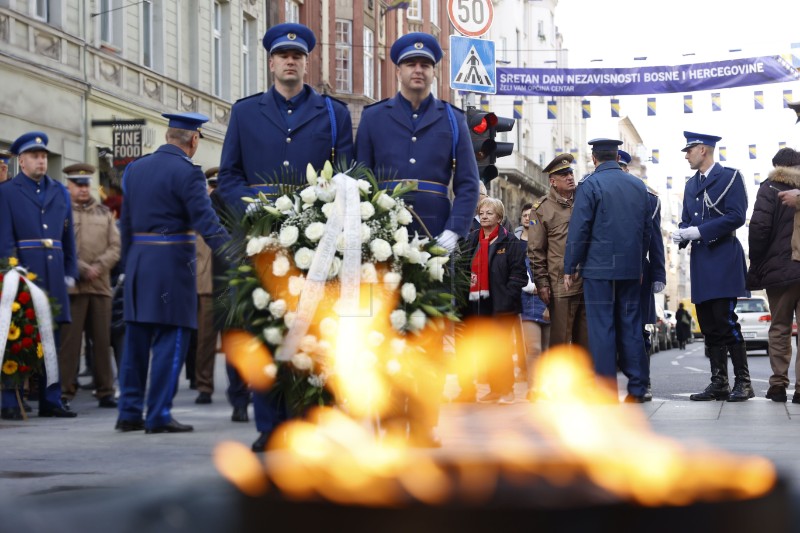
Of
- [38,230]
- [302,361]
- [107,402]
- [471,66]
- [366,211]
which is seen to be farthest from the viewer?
[471,66]

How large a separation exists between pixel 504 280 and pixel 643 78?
19.4 meters

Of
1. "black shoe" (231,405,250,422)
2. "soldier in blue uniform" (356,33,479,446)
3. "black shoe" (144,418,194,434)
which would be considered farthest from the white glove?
"black shoe" (144,418,194,434)

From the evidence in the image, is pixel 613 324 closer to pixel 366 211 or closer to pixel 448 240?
pixel 448 240

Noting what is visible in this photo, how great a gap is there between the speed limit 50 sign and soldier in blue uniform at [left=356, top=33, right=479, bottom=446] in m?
9.36

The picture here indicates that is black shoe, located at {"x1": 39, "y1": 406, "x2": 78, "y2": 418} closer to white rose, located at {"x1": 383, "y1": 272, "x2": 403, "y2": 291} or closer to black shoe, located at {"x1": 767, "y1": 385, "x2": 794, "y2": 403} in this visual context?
white rose, located at {"x1": 383, "y1": 272, "x2": 403, "y2": 291}

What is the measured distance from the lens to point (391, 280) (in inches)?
Result: 203

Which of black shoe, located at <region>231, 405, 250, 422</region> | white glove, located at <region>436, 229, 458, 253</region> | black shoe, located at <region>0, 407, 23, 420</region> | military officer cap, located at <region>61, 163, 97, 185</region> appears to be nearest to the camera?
white glove, located at <region>436, 229, 458, 253</region>

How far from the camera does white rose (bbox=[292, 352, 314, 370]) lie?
5121 millimetres

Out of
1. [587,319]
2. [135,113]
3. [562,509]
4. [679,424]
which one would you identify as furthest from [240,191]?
[135,113]

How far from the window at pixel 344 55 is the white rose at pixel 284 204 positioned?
120ft

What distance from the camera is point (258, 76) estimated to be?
3331 cm

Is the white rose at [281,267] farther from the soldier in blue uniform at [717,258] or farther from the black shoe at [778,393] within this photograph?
the black shoe at [778,393]

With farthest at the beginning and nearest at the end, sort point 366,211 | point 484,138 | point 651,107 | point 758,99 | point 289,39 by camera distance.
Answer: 1. point 651,107
2. point 758,99
3. point 484,138
4. point 289,39
5. point 366,211

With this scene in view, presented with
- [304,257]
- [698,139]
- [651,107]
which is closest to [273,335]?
[304,257]
